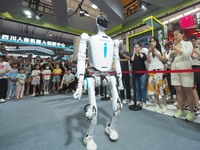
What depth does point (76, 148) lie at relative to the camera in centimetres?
157

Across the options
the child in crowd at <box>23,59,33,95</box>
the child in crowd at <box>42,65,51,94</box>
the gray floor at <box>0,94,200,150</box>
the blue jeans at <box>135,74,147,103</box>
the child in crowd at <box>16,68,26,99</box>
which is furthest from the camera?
the child in crowd at <box>42,65,51,94</box>

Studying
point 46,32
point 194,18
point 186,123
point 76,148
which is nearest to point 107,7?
point 194,18

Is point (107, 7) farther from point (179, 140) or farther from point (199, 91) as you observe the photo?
point (179, 140)

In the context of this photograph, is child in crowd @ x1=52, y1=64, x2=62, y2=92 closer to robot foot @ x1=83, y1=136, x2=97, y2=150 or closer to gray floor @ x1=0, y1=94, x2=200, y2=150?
gray floor @ x1=0, y1=94, x2=200, y2=150

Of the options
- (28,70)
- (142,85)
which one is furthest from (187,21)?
(28,70)

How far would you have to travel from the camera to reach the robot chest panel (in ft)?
5.35

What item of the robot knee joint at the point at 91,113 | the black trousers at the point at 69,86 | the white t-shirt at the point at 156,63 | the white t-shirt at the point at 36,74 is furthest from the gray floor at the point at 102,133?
the black trousers at the point at 69,86

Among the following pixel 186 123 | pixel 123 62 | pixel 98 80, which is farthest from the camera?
pixel 123 62

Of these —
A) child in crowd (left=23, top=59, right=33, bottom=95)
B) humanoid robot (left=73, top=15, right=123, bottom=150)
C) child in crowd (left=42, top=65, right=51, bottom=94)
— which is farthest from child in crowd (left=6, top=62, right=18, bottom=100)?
humanoid robot (left=73, top=15, right=123, bottom=150)

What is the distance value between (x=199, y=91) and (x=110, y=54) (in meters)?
2.22

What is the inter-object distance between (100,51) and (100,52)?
0.01 meters

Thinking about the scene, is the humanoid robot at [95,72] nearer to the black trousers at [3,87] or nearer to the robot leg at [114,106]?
the robot leg at [114,106]

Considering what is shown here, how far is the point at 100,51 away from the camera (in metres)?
1.64

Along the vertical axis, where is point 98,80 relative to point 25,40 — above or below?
below
